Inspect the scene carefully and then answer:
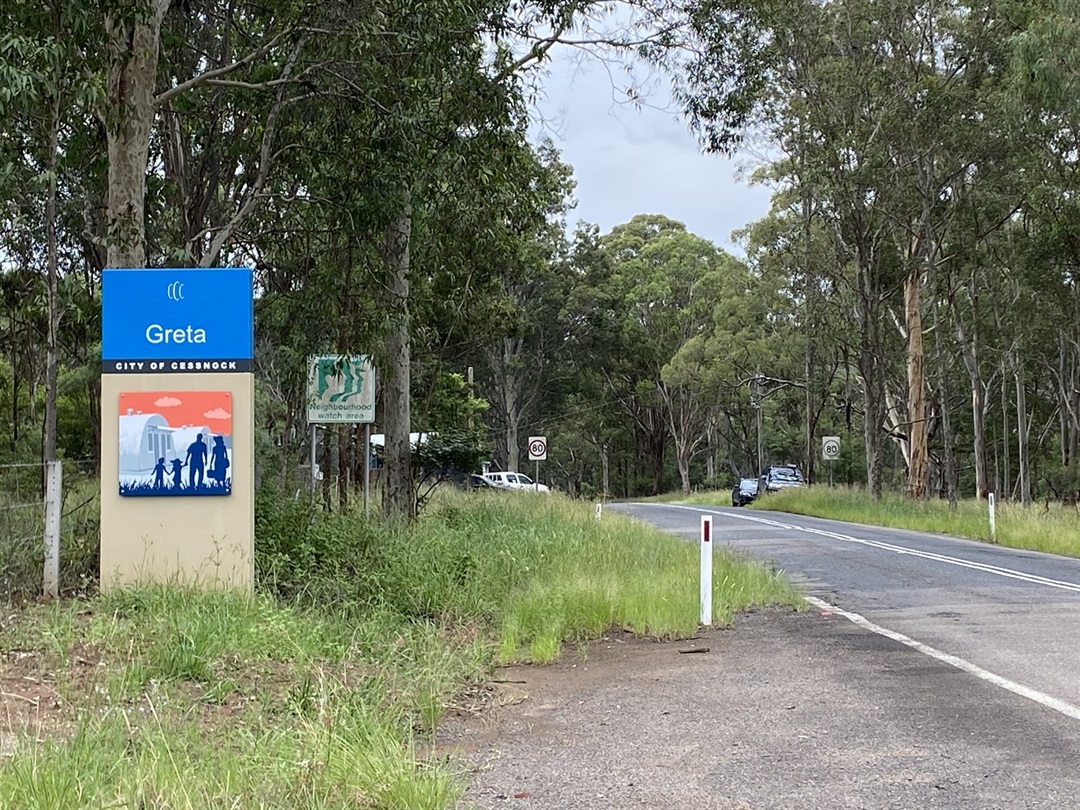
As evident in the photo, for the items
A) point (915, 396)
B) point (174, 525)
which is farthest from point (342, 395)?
point (915, 396)

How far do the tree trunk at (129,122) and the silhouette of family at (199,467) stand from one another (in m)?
2.07

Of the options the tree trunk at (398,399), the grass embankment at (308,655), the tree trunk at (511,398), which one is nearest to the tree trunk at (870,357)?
the tree trunk at (511,398)

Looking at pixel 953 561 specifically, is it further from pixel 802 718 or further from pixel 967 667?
pixel 802 718

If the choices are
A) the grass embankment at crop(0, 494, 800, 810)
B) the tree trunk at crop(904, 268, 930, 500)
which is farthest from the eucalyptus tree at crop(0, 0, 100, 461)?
the tree trunk at crop(904, 268, 930, 500)

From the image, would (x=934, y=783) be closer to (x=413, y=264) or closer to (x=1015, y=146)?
(x=413, y=264)

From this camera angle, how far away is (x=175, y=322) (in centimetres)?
920

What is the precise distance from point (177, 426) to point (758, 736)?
221 inches

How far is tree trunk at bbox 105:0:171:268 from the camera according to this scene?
9766 mm

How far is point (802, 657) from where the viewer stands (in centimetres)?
832

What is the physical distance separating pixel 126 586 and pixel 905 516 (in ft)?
78.6

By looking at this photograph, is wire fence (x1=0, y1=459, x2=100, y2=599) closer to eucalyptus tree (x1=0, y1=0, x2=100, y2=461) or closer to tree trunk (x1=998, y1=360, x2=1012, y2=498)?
eucalyptus tree (x1=0, y1=0, x2=100, y2=461)

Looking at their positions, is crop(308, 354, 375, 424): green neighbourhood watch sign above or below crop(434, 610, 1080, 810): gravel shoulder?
above

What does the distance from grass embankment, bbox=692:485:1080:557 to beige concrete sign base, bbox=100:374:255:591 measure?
1552 centimetres

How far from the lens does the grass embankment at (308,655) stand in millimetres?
4457
